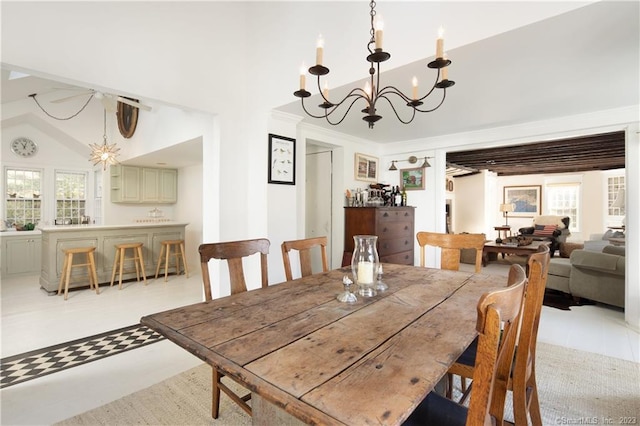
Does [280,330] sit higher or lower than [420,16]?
lower

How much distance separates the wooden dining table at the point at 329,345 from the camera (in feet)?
2.39

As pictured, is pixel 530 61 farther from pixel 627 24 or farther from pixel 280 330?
pixel 280 330

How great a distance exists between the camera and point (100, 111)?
6.19 metres

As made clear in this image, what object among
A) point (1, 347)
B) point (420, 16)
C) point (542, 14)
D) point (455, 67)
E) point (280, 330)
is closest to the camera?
point (280, 330)

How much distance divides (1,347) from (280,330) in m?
3.19

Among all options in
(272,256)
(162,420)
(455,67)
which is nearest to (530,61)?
(455,67)

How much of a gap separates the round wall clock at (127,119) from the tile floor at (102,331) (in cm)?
282

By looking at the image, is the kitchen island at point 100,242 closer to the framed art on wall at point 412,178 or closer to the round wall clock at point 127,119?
the round wall clock at point 127,119

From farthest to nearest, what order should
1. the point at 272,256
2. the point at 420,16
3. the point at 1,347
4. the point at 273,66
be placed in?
1. the point at 272,256
2. the point at 273,66
3. the point at 1,347
4. the point at 420,16

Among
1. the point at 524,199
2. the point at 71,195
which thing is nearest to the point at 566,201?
the point at 524,199

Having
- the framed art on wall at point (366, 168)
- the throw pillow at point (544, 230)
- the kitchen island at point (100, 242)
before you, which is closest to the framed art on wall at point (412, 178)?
the framed art on wall at point (366, 168)

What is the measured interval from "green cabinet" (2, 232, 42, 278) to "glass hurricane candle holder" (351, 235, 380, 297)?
6.93 m

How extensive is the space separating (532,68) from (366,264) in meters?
2.03

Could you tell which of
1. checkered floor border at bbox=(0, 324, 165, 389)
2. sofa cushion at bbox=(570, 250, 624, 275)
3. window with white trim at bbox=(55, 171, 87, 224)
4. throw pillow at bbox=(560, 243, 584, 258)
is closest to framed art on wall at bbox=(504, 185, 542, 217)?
throw pillow at bbox=(560, 243, 584, 258)
